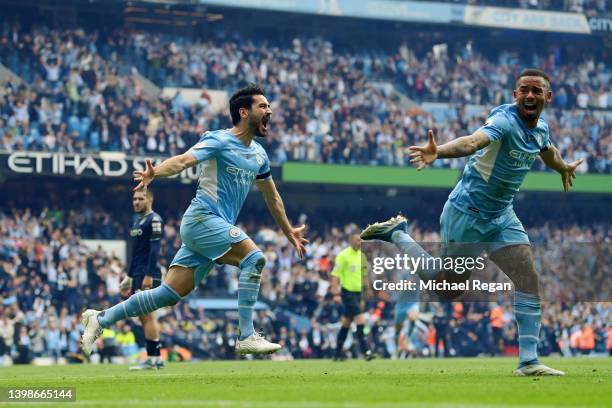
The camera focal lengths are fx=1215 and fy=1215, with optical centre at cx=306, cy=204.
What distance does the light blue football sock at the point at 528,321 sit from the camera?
11477 millimetres

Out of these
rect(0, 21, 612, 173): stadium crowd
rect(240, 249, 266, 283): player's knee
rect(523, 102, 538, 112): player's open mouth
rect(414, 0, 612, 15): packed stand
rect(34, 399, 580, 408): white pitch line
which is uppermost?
rect(414, 0, 612, 15): packed stand

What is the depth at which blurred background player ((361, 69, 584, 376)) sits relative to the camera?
11.2 meters

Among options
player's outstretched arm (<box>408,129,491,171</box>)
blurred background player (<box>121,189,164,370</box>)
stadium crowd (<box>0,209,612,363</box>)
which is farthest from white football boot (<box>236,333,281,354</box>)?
stadium crowd (<box>0,209,612,363</box>)

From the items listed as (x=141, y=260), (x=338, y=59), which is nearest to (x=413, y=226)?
(x=338, y=59)

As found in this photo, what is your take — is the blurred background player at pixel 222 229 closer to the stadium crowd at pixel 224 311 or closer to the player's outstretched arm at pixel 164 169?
the player's outstretched arm at pixel 164 169

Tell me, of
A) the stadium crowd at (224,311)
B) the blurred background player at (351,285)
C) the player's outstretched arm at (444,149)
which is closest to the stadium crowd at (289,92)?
the stadium crowd at (224,311)

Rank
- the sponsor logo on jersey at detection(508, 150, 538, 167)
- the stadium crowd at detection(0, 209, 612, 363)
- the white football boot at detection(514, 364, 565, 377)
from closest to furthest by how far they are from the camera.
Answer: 1. the sponsor logo on jersey at detection(508, 150, 538, 167)
2. the white football boot at detection(514, 364, 565, 377)
3. the stadium crowd at detection(0, 209, 612, 363)

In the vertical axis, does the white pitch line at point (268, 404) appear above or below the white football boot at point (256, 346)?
below

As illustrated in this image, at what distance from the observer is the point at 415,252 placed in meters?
11.8

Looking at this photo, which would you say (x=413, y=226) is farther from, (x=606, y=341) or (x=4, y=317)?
(x=4, y=317)

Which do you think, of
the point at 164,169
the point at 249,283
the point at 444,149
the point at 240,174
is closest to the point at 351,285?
the point at 240,174

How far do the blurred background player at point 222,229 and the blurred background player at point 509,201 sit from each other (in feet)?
5.28

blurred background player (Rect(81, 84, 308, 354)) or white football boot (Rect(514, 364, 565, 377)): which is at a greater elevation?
blurred background player (Rect(81, 84, 308, 354))

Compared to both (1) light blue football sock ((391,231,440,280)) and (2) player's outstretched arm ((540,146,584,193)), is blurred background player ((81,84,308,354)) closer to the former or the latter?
(1) light blue football sock ((391,231,440,280))
